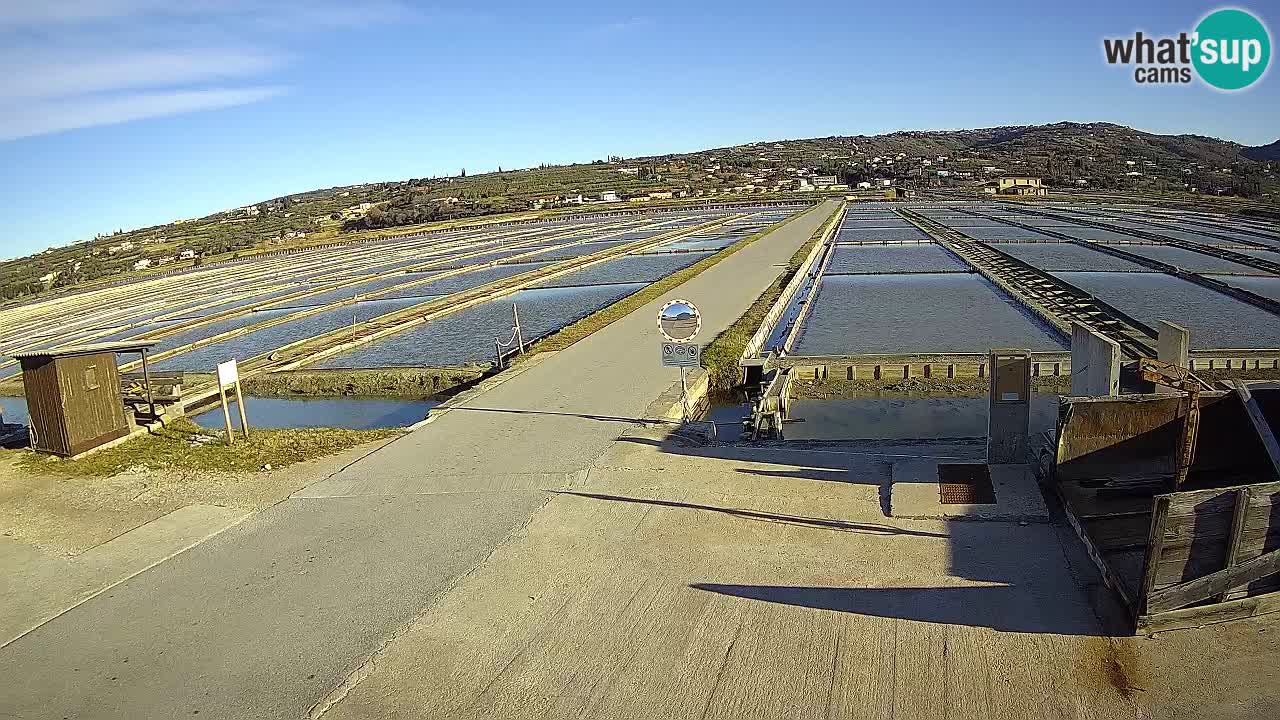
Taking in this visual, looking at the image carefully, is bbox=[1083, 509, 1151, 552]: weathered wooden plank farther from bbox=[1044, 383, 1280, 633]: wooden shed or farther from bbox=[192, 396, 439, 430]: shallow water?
bbox=[192, 396, 439, 430]: shallow water

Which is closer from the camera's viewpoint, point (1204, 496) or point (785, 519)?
point (1204, 496)

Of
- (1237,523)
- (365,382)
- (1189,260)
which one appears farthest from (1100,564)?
(1189,260)

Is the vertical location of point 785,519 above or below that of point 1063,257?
above

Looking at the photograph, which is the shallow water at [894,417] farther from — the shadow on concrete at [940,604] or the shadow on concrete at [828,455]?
the shadow on concrete at [940,604]

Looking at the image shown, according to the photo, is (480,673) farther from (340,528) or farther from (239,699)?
(340,528)

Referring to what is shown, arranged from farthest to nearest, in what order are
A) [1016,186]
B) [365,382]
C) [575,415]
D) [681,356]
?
[1016,186] → [365,382] → [575,415] → [681,356]

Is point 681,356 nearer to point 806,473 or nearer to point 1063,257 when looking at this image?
point 806,473

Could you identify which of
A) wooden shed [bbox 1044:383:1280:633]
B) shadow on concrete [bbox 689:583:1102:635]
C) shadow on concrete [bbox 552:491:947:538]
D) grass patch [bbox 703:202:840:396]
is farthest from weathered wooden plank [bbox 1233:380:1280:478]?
grass patch [bbox 703:202:840:396]

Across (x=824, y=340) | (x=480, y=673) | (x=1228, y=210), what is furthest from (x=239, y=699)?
(x=1228, y=210)
